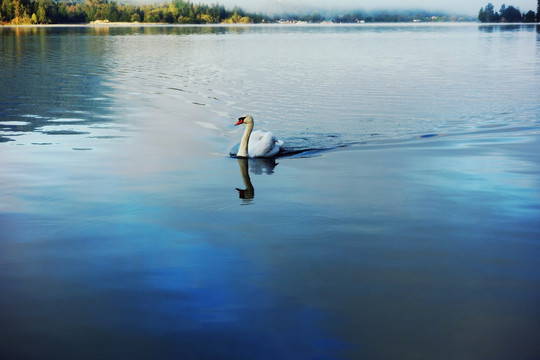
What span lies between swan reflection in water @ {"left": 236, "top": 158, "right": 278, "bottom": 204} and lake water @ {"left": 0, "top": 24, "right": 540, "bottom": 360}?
0.30 ft

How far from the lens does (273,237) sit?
10.7m

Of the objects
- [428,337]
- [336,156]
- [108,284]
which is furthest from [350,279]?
[336,156]

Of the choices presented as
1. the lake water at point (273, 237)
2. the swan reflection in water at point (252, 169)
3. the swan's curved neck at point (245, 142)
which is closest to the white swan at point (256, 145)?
the swan's curved neck at point (245, 142)

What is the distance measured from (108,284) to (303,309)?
9.02 feet

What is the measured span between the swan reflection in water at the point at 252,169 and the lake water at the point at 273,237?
A: 93 mm

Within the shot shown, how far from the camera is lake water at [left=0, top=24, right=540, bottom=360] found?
737 cm

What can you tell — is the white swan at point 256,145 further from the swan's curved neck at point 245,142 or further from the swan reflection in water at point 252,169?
the swan reflection in water at point 252,169

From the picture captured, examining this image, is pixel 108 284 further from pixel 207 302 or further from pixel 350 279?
pixel 350 279

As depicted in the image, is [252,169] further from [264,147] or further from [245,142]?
[245,142]

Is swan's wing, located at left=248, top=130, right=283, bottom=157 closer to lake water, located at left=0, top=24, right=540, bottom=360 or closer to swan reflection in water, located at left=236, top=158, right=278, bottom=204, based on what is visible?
swan reflection in water, located at left=236, top=158, right=278, bottom=204

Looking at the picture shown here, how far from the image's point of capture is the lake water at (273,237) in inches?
290

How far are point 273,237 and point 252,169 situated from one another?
217 inches

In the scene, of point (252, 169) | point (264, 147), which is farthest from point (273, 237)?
point (264, 147)

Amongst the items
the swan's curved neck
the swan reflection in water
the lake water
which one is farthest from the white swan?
→ the lake water
